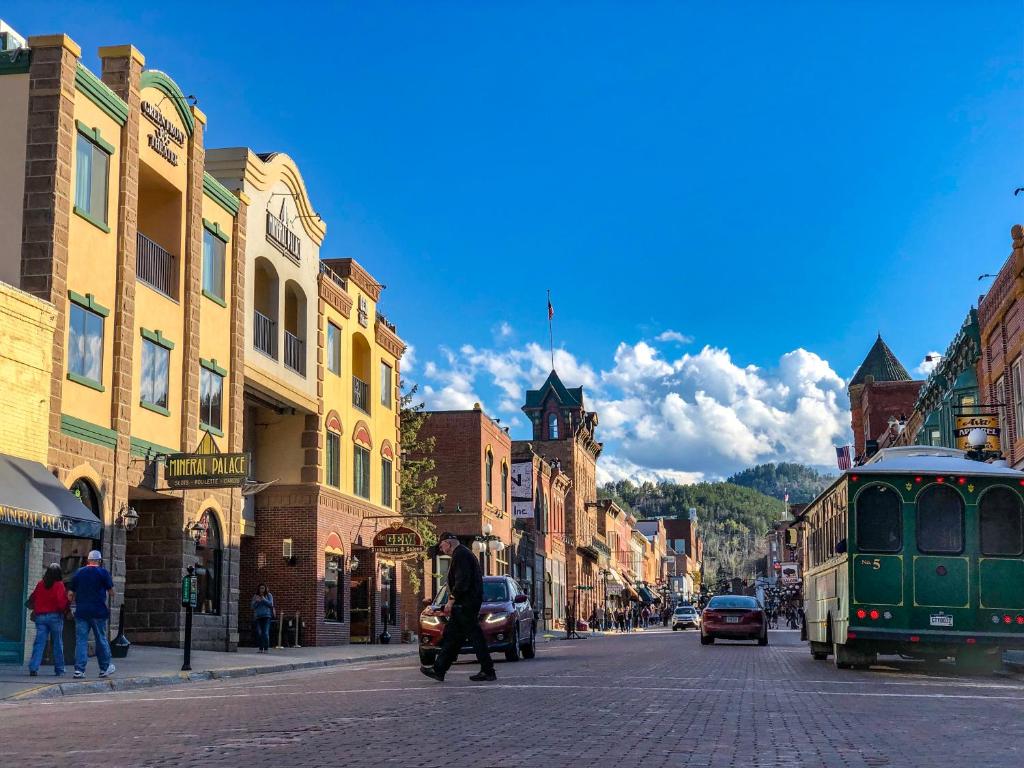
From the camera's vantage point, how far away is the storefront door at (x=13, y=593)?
66.0ft

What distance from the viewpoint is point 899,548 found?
19.4m

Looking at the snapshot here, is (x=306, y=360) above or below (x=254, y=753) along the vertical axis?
above

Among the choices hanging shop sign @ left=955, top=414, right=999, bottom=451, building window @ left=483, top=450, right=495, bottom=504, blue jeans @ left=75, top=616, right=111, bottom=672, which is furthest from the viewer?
building window @ left=483, top=450, right=495, bottom=504

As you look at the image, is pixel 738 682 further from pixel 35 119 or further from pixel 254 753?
pixel 35 119

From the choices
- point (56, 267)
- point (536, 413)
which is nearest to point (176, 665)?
point (56, 267)

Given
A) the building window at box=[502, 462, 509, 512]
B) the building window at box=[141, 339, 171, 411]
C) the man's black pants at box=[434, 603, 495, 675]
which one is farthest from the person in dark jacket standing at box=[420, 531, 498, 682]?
the building window at box=[502, 462, 509, 512]

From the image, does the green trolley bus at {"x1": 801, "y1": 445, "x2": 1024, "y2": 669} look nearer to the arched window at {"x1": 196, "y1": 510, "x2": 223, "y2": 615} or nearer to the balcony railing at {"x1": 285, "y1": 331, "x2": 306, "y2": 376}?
the arched window at {"x1": 196, "y1": 510, "x2": 223, "y2": 615}

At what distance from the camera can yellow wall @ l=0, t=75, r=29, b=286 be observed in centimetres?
2252

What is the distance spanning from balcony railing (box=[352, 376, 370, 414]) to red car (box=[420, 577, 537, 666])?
16797 mm

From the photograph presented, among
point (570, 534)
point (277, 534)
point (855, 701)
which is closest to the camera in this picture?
point (855, 701)

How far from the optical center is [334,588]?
37.1 m

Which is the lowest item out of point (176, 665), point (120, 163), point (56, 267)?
point (176, 665)

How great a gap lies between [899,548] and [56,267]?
15.2m

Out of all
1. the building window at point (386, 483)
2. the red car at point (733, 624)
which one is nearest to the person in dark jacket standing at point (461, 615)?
the red car at point (733, 624)
